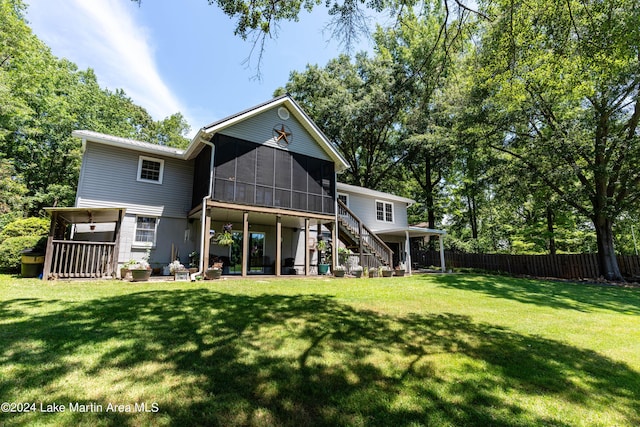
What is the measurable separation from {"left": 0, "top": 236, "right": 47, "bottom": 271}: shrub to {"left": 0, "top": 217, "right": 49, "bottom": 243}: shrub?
0.81m

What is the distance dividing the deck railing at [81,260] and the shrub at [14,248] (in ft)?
6.35

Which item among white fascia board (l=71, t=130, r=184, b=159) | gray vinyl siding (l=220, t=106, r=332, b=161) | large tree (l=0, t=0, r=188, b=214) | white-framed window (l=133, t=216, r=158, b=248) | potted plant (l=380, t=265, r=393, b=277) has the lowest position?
potted plant (l=380, t=265, r=393, b=277)

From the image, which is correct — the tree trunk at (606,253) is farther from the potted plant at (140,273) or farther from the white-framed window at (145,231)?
the white-framed window at (145,231)

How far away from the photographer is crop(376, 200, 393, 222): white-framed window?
66.9 feet

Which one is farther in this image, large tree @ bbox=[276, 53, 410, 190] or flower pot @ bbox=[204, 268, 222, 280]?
large tree @ bbox=[276, 53, 410, 190]

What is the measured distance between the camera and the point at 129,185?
40.1 ft

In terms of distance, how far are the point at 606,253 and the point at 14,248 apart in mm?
26748

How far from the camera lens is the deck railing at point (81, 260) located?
905 cm

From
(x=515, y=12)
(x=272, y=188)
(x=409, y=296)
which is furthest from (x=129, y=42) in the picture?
(x=409, y=296)

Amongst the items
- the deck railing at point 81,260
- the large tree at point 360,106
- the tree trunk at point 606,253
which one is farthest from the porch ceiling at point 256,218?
the tree trunk at point 606,253

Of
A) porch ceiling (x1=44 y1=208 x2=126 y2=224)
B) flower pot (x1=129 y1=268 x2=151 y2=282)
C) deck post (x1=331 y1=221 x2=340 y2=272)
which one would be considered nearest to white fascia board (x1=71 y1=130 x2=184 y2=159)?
porch ceiling (x1=44 y1=208 x2=126 y2=224)

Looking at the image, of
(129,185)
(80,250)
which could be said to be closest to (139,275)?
(80,250)

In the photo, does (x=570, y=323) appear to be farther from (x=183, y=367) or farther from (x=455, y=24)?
(x=183, y=367)

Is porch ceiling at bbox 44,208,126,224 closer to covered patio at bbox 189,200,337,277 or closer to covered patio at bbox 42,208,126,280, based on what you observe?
covered patio at bbox 42,208,126,280
